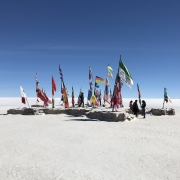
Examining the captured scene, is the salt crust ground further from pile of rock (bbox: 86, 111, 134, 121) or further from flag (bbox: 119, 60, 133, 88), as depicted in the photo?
flag (bbox: 119, 60, 133, 88)

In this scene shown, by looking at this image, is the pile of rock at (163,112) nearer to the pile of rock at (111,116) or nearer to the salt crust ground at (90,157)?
the pile of rock at (111,116)

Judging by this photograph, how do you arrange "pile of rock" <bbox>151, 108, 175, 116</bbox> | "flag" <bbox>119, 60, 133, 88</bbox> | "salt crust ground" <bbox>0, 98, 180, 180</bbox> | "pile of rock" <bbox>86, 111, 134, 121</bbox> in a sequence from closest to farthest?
"salt crust ground" <bbox>0, 98, 180, 180</bbox> → "pile of rock" <bbox>86, 111, 134, 121</bbox> → "flag" <bbox>119, 60, 133, 88</bbox> → "pile of rock" <bbox>151, 108, 175, 116</bbox>

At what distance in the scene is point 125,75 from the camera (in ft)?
60.7

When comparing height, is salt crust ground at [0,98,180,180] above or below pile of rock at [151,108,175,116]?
below

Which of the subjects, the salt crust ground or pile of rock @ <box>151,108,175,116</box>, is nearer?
the salt crust ground

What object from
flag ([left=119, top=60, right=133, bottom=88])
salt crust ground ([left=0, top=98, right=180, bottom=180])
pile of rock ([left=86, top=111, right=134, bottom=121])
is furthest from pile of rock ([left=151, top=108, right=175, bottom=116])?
salt crust ground ([left=0, top=98, right=180, bottom=180])

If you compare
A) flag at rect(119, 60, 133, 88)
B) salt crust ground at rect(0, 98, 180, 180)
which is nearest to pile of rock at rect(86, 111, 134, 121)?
flag at rect(119, 60, 133, 88)

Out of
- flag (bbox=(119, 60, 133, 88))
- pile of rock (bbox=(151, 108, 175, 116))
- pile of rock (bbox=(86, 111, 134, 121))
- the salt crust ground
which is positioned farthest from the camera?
pile of rock (bbox=(151, 108, 175, 116))

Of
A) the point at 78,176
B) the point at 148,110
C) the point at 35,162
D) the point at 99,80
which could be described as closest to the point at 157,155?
the point at 78,176

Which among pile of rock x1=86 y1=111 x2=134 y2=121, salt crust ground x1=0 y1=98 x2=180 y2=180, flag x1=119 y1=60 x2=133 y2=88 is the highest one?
flag x1=119 y1=60 x2=133 y2=88

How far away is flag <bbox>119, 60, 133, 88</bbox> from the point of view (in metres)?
17.9

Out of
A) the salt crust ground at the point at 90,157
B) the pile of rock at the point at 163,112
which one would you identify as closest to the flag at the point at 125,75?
the pile of rock at the point at 163,112

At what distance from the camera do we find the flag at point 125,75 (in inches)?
704

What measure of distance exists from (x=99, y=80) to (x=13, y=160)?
22.0 metres
